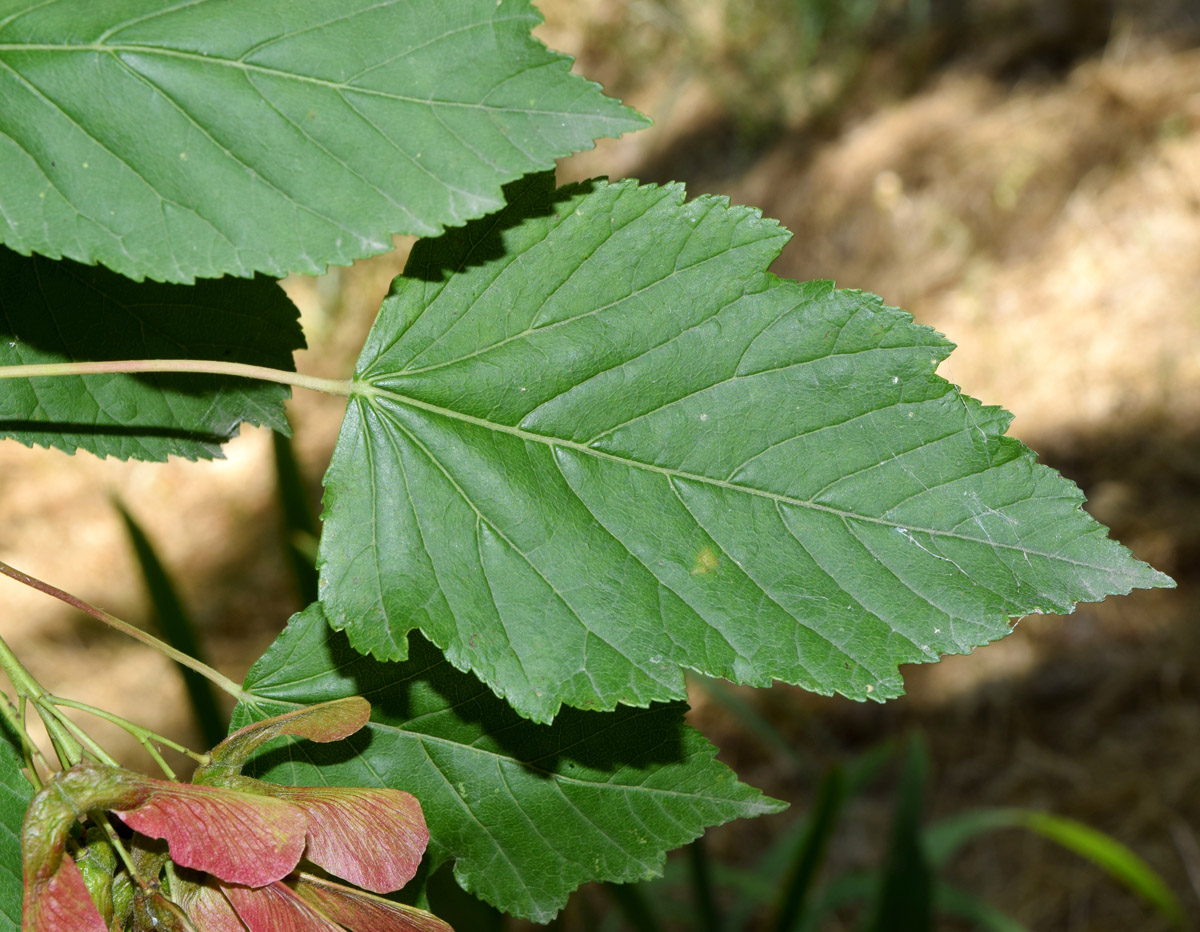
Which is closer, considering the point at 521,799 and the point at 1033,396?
the point at 521,799

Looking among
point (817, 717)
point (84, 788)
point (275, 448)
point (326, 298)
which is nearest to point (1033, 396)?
point (817, 717)

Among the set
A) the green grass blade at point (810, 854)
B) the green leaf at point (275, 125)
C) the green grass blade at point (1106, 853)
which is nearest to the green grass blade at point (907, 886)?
the green grass blade at point (810, 854)

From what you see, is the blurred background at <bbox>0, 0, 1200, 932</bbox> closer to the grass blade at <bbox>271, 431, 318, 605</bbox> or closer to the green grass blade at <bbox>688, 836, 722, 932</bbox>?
the grass blade at <bbox>271, 431, 318, 605</bbox>

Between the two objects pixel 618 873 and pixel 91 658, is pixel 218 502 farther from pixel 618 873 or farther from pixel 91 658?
pixel 618 873

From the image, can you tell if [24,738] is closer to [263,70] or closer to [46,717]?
[46,717]

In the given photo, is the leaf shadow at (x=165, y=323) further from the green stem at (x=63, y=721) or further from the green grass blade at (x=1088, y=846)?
the green grass blade at (x=1088, y=846)

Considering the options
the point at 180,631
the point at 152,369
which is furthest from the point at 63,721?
the point at 180,631
